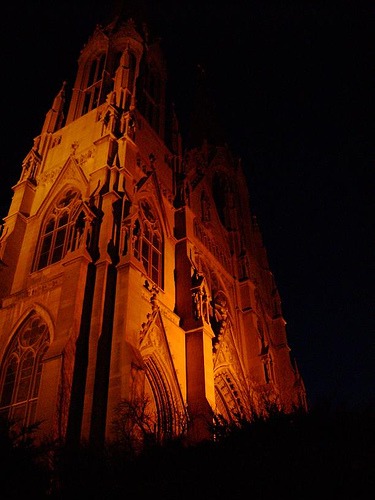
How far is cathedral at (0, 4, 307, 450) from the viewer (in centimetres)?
1493

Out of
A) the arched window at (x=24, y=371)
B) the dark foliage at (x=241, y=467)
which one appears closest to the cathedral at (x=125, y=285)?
the arched window at (x=24, y=371)

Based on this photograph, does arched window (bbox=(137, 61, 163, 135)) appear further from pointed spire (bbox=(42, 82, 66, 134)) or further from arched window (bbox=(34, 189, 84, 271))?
arched window (bbox=(34, 189, 84, 271))

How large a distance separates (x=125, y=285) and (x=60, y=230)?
5679 millimetres

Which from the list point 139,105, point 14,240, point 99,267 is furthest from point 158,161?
point 99,267

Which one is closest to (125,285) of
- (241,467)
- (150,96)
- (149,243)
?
(149,243)

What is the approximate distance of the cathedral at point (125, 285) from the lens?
1493cm

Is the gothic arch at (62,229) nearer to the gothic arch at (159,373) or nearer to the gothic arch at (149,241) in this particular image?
the gothic arch at (149,241)

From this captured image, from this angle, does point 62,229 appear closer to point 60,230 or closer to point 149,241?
point 60,230

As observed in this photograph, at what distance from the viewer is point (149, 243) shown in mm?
21500

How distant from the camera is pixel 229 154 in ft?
133

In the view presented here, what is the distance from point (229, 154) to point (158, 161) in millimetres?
15265

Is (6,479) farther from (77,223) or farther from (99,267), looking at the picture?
(77,223)

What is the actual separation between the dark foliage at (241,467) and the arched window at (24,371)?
6.45 meters

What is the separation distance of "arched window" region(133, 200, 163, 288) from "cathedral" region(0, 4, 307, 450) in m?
0.07
